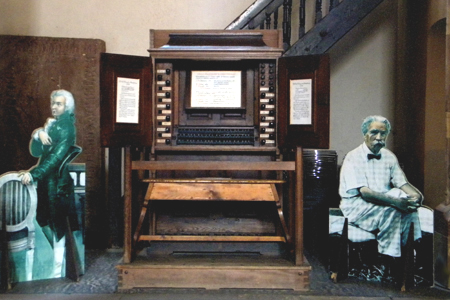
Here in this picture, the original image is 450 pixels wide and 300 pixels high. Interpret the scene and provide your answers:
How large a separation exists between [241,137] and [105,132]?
103 cm

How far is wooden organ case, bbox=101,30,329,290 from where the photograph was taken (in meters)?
2.53

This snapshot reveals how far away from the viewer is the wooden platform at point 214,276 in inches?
99.0

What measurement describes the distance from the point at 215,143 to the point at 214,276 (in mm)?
988

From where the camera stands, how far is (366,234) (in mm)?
2695

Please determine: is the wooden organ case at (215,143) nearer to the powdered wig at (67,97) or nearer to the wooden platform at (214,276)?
the wooden platform at (214,276)

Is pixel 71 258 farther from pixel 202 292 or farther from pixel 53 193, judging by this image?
pixel 202 292

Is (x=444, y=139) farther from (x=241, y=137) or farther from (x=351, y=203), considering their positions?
(x=241, y=137)

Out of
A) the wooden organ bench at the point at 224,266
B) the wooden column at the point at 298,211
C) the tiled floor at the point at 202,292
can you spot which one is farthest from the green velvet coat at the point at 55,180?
the wooden column at the point at 298,211

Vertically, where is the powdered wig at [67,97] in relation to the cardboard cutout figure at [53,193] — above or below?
above

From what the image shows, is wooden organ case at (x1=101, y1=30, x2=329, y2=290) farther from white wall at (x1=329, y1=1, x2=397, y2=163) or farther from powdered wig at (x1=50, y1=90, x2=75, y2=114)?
white wall at (x1=329, y1=1, x2=397, y2=163)

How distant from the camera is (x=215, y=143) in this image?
2.84m

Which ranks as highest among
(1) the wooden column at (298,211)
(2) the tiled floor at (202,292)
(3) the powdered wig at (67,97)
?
(3) the powdered wig at (67,97)

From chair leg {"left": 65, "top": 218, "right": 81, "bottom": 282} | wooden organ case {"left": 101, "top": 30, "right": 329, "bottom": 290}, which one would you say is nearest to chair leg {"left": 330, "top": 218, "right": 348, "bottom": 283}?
wooden organ case {"left": 101, "top": 30, "right": 329, "bottom": 290}

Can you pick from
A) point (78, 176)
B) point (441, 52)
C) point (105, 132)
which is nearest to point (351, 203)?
point (441, 52)
